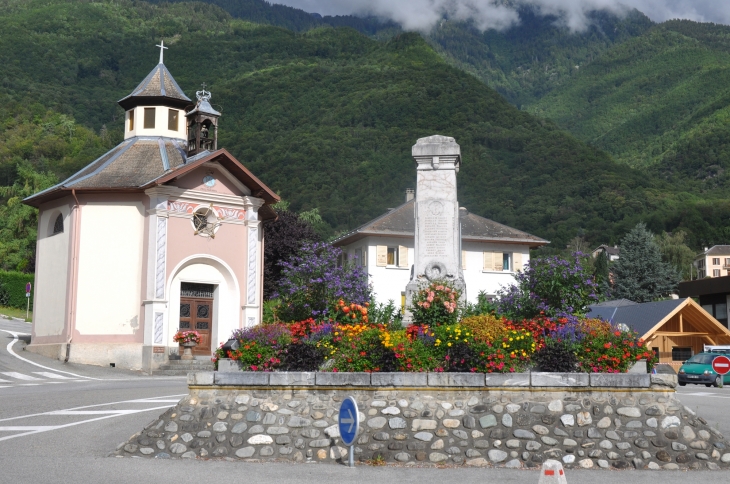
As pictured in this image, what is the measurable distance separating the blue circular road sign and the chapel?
18899 millimetres

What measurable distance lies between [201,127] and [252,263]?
6.01 metres

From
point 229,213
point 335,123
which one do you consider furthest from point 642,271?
point 229,213

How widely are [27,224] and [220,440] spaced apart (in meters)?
50.0

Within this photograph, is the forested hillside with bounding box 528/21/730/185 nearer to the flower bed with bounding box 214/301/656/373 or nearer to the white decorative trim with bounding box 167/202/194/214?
the white decorative trim with bounding box 167/202/194/214

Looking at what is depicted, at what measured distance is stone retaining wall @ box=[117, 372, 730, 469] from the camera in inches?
413

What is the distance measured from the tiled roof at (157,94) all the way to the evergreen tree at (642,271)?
39.9 meters

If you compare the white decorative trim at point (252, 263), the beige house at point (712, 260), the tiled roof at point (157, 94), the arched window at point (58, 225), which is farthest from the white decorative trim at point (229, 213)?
the beige house at point (712, 260)

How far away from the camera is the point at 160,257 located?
1093 inches

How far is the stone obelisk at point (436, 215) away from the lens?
15.4m

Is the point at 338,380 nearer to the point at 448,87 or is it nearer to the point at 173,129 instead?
the point at 173,129

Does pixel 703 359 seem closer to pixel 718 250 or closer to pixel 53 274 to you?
pixel 53 274

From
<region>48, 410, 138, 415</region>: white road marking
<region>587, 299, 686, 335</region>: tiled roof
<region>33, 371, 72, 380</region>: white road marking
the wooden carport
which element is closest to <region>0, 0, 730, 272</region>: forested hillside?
<region>587, 299, 686, 335</region>: tiled roof

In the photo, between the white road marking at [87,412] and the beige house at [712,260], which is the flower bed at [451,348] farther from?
the beige house at [712,260]

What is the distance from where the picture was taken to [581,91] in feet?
432
